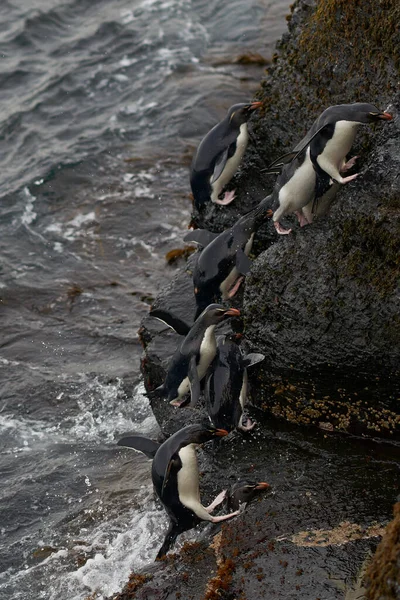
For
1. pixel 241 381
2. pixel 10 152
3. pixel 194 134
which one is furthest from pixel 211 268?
pixel 10 152

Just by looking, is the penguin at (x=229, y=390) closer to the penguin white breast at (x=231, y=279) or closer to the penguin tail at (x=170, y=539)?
the penguin white breast at (x=231, y=279)

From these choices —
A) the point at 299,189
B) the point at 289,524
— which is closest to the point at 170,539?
the point at 289,524

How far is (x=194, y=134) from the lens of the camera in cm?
1357

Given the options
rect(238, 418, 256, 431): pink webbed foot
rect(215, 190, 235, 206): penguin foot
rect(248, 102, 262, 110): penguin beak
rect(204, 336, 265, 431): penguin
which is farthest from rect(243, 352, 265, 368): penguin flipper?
rect(248, 102, 262, 110): penguin beak

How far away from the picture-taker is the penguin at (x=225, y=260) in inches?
263

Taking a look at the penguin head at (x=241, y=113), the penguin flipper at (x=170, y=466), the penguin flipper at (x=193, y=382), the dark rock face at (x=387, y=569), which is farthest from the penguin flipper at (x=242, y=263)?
the dark rock face at (x=387, y=569)

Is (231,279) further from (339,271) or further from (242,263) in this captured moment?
(339,271)

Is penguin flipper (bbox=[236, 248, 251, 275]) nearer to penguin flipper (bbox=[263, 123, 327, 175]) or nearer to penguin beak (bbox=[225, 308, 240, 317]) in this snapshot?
penguin beak (bbox=[225, 308, 240, 317])

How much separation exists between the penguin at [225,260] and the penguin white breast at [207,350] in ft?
1.81

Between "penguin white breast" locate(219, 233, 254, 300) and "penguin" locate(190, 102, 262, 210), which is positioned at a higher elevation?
"penguin" locate(190, 102, 262, 210)

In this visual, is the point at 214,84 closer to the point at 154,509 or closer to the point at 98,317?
the point at 98,317

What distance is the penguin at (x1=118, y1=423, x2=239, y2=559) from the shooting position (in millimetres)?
5535

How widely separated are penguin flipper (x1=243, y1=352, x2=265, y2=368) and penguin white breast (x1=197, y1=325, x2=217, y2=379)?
0.30 metres

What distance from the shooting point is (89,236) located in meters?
11.5
